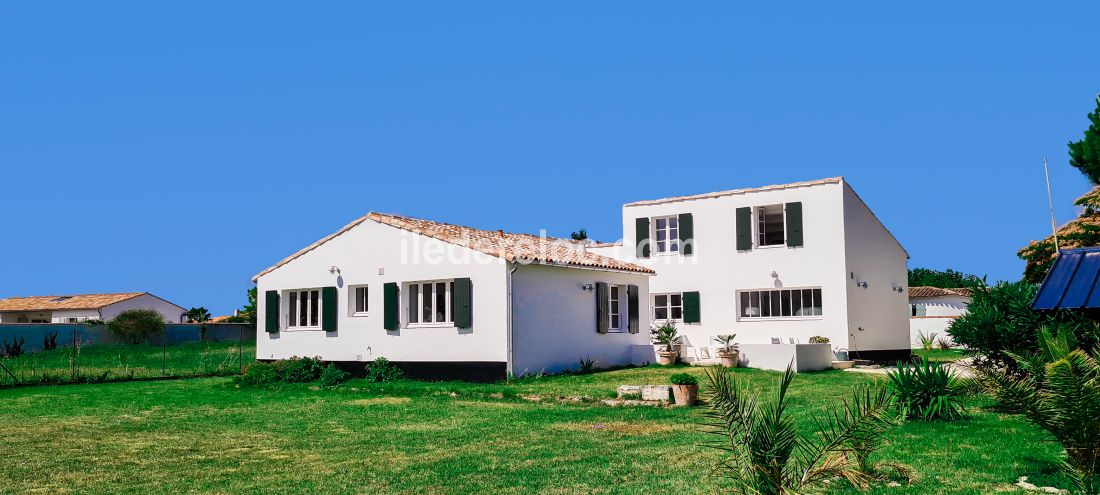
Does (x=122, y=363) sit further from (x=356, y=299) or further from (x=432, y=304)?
(x=432, y=304)

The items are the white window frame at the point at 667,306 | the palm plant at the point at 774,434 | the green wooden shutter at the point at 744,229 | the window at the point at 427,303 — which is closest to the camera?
the palm plant at the point at 774,434

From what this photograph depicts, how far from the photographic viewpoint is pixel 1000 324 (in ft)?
45.9

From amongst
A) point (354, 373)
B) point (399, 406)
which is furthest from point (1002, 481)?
point (354, 373)

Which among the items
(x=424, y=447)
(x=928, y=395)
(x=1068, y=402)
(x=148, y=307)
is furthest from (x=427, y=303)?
(x=148, y=307)

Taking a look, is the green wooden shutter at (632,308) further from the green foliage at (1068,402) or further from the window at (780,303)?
the green foliage at (1068,402)

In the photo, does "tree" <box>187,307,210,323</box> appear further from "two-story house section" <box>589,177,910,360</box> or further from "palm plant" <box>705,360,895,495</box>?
"palm plant" <box>705,360,895,495</box>

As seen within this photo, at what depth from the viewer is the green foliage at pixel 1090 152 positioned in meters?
31.0

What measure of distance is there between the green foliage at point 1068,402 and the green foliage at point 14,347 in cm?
3912

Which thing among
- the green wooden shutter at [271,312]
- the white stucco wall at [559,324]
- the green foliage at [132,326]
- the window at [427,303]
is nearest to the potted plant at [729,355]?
the white stucco wall at [559,324]

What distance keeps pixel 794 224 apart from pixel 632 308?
5509 mm

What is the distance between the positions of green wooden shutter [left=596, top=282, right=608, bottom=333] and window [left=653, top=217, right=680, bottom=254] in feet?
17.6

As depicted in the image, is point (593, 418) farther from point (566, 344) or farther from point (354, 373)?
point (354, 373)

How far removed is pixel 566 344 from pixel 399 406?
7.13 m

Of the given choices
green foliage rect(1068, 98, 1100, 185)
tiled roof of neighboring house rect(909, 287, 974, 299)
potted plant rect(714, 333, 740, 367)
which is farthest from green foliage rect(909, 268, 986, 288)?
potted plant rect(714, 333, 740, 367)
